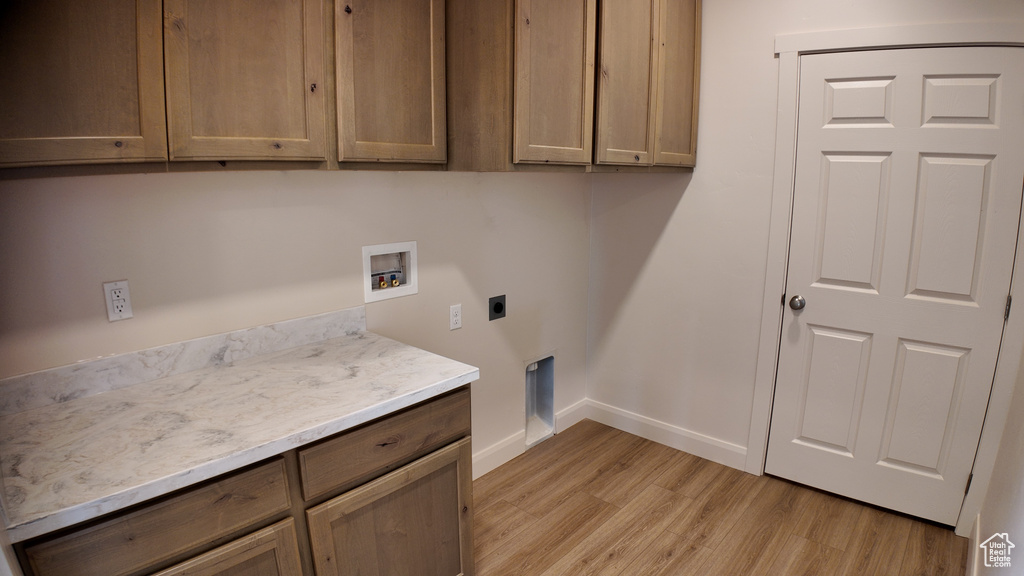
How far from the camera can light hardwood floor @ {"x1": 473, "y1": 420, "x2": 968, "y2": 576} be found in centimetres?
219

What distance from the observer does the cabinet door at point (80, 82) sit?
45.7 inches

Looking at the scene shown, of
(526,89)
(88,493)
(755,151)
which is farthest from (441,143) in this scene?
(755,151)

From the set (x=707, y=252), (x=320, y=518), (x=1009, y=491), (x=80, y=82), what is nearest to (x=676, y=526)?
(x=1009, y=491)

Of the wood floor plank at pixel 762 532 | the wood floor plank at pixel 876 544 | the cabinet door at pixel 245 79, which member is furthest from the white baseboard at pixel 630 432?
the cabinet door at pixel 245 79

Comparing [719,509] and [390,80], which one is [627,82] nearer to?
[390,80]

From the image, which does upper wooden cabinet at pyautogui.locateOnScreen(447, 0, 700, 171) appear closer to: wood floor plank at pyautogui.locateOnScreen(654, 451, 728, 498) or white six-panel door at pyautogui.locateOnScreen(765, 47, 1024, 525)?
white six-panel door at pyautogui.locateOnScreen(765, 47, 1024, 525)

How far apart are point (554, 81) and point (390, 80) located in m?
0.58

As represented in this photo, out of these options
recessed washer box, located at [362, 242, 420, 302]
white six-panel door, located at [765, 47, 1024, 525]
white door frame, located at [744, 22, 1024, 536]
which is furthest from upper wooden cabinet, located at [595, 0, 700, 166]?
recessed washer box, located at [362, 242, 420, 302]

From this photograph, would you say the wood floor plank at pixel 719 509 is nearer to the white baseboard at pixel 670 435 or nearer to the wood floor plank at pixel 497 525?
the white baseboard at pixel 670 435

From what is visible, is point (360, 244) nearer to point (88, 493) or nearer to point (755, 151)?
point (88, 493)

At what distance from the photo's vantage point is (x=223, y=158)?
4.72 feet

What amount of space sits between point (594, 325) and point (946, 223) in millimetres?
1719

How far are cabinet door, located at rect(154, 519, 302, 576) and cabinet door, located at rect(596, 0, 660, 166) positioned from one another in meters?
1.64

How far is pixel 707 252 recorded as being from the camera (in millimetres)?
2818
